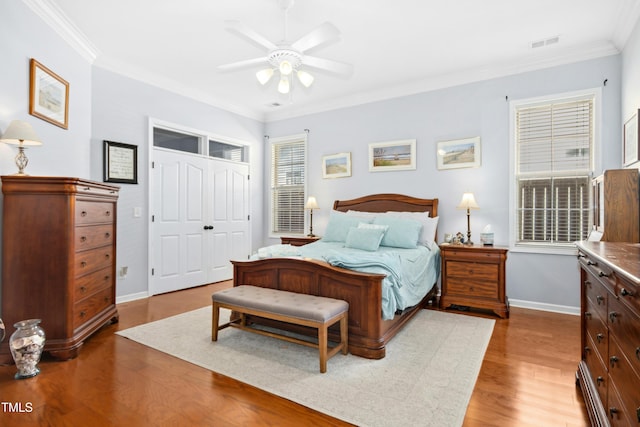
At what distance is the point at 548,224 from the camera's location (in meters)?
4.00

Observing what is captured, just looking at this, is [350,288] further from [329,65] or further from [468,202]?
[468,202]

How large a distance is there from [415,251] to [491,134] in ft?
6.15

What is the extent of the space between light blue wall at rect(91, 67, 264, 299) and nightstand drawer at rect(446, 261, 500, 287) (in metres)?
3.93

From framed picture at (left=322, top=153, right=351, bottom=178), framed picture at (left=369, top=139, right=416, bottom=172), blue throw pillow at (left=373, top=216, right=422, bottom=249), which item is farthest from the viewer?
framed picture at (left=322, top=153, right=351, bottom=178)

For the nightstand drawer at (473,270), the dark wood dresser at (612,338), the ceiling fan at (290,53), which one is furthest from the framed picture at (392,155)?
the dark wood dresser at (612,338)

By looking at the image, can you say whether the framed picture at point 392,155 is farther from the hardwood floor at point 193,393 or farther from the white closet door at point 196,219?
the hardwood floor at point 193,393

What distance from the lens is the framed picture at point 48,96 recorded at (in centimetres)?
294

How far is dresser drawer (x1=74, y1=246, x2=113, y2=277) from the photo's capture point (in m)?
2.78

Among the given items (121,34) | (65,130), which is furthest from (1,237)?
(121,34)

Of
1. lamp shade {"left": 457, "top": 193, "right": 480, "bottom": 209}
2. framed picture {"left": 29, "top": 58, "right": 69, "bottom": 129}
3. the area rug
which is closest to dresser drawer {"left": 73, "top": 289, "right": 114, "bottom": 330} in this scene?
the area rug

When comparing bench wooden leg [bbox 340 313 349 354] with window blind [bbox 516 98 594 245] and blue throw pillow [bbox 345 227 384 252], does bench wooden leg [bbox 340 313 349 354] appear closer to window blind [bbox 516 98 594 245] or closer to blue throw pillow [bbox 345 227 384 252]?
blue throw pillow [bbox 345 227 384 252]

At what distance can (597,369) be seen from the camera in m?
1.77

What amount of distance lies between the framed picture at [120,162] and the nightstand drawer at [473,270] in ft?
13.5

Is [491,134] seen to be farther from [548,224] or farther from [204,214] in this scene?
[204,214]
